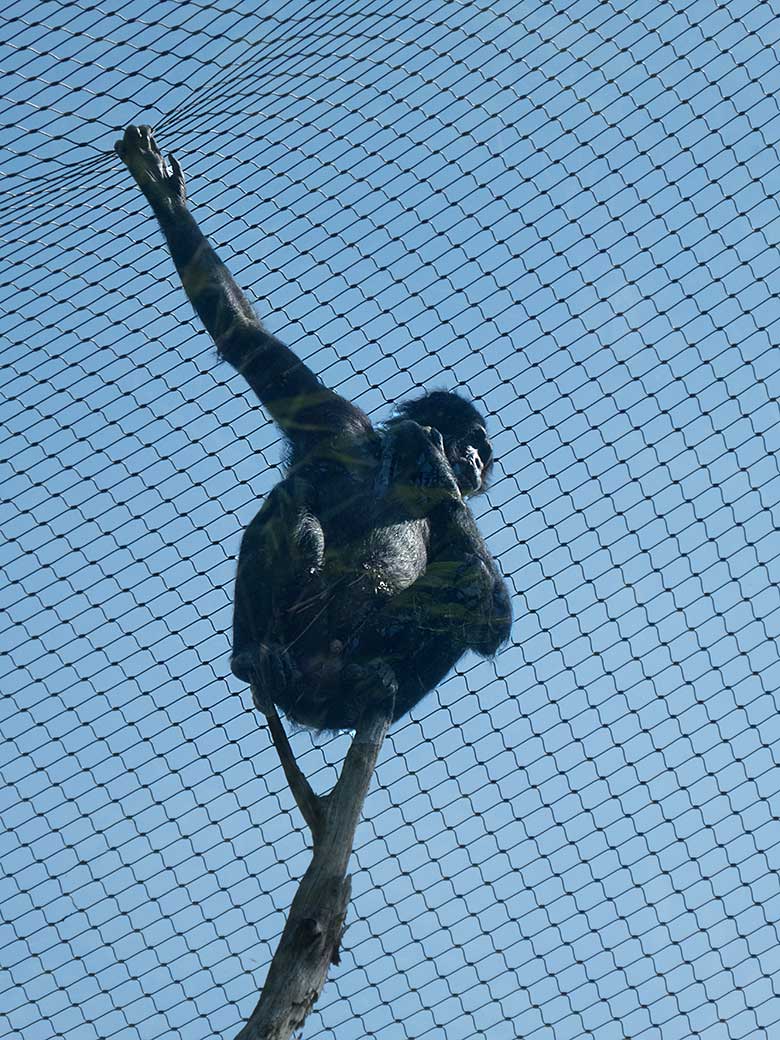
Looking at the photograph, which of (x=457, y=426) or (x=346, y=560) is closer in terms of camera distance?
(x=346, y=560)

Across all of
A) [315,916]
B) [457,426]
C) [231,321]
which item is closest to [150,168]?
[231,321]

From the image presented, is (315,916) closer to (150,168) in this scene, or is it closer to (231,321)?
(231,321)

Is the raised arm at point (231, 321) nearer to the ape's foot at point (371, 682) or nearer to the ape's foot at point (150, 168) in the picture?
the ape's foot at point (150, 168)

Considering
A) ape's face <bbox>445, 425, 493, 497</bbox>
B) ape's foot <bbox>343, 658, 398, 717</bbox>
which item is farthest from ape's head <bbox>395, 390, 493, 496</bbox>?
ape's foot <bbox>343, 658, 398, 717</bbox>

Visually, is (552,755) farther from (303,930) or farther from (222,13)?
(222,13)

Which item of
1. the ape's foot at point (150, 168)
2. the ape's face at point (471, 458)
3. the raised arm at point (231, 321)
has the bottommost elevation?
the ape's face at point (471, 458)

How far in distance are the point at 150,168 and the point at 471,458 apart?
112 cm

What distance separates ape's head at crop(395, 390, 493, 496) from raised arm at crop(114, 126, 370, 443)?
32 centimetres

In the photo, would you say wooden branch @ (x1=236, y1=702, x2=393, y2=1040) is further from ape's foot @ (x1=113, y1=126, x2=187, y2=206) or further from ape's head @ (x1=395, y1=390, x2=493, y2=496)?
ape's foot @ (x1=113, y1=126, x2=187, y2=206)

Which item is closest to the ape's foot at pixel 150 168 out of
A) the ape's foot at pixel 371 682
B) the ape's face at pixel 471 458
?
the ape's face at pixel 471 458

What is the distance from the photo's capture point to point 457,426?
14.6 ft

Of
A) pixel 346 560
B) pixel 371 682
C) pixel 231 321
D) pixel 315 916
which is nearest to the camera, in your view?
pixel 315 916

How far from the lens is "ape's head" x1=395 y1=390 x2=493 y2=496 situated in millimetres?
4320

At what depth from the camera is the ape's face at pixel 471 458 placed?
422cm
